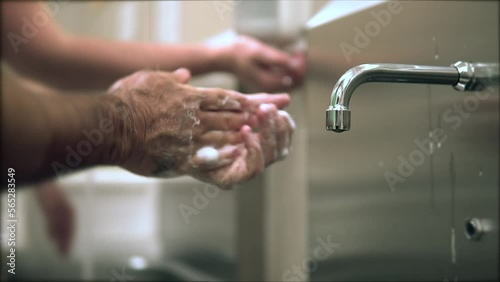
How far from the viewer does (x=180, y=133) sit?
542 mm

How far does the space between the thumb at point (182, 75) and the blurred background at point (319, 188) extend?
0.05ft

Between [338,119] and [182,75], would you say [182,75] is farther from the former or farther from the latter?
[338,119]

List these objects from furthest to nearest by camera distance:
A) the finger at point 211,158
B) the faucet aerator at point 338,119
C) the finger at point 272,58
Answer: the finger at point 272,58, the finger at point 211,158, the faucet aerator at point 338,119

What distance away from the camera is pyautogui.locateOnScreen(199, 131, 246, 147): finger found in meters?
0.56

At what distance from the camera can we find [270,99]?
58 cm

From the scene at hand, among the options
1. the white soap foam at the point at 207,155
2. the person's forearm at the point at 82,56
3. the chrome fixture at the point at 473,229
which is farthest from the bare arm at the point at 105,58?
the chrome fixture at the point at 473,229

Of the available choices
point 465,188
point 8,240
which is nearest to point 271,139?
point 465,188

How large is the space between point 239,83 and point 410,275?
285 millimetres

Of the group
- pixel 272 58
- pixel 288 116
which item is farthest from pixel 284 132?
pixel 272 58

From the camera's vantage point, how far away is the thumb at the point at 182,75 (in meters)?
0.56

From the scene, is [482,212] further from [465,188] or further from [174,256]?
[174,256]

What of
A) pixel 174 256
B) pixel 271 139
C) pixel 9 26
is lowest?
pixel 174 256

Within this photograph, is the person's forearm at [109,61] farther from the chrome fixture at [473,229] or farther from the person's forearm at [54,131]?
the chrome fixture at [473,229]

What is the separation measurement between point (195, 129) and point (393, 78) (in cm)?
20
